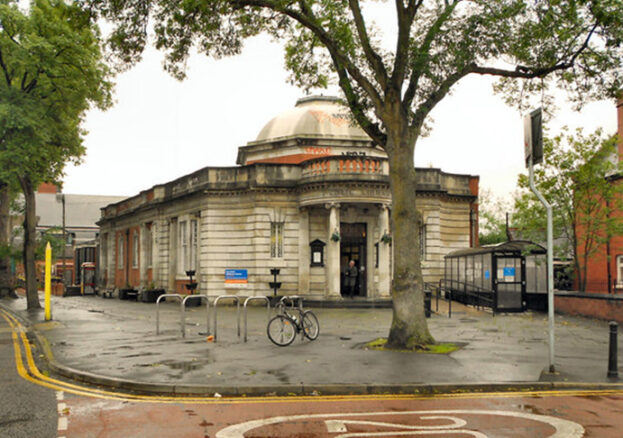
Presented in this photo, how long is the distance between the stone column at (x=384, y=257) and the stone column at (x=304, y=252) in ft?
12.1

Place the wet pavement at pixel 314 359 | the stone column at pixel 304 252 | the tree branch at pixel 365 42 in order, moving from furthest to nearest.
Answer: the stone column at pixel 304 252 < the tree branch at pixel 365 42 < the wet pavement at pixel 314 359

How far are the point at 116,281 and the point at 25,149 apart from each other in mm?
22455

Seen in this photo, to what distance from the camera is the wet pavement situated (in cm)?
961

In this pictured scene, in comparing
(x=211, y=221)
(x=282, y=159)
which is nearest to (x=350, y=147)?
(x=282, y=159)

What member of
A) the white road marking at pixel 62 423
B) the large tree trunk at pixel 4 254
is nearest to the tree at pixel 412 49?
the white road marking at pixel 62 423

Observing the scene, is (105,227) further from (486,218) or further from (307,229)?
(486,218)

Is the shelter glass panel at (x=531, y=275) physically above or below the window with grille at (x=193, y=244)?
below

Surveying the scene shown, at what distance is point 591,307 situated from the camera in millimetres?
22688

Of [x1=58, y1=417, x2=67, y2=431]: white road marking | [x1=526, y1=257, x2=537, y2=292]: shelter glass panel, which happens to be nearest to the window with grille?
[x1=526, y1=257, x2=537, y2=292]: shelter glass panel

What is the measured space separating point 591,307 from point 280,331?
14.2 meters

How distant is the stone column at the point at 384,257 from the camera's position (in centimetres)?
2853

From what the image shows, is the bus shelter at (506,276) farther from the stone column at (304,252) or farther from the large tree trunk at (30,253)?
the large tree trunk at (30,253)

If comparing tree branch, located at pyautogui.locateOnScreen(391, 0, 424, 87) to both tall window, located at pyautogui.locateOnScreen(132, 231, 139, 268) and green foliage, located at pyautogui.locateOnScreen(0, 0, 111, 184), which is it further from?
tall window, located at pyautogui.locateOnScreen(132, 231, 139, 268)

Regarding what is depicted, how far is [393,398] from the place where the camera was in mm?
8984
